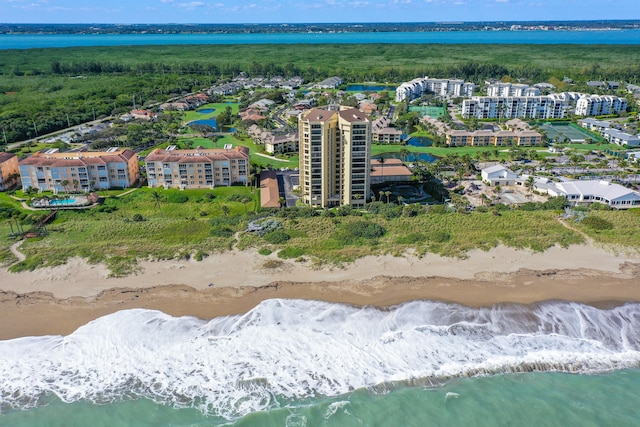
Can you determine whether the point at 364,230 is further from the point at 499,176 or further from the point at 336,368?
the point at 499,176

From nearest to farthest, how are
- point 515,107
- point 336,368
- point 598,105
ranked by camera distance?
point 336,368
point 515,107
point 598,105

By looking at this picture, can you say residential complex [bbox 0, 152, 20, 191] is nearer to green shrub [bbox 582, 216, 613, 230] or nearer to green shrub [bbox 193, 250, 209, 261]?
green shrub [bbox 193, 250, 209, 261]

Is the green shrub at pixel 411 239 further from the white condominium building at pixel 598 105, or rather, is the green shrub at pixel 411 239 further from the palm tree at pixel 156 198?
the white condominium building at pixel 598 105

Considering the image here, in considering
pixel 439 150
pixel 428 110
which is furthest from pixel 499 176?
pixel 428 110

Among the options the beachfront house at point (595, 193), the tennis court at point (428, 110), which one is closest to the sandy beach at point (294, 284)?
the beachfront house at point (595, 193)

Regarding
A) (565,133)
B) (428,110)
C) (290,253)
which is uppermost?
(428,110)

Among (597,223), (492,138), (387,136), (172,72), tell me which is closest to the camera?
(597,223)

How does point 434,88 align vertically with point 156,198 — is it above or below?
above

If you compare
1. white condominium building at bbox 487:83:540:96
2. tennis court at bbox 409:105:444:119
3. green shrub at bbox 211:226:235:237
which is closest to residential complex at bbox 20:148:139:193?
green shrub at bbox 211:226:235:237
